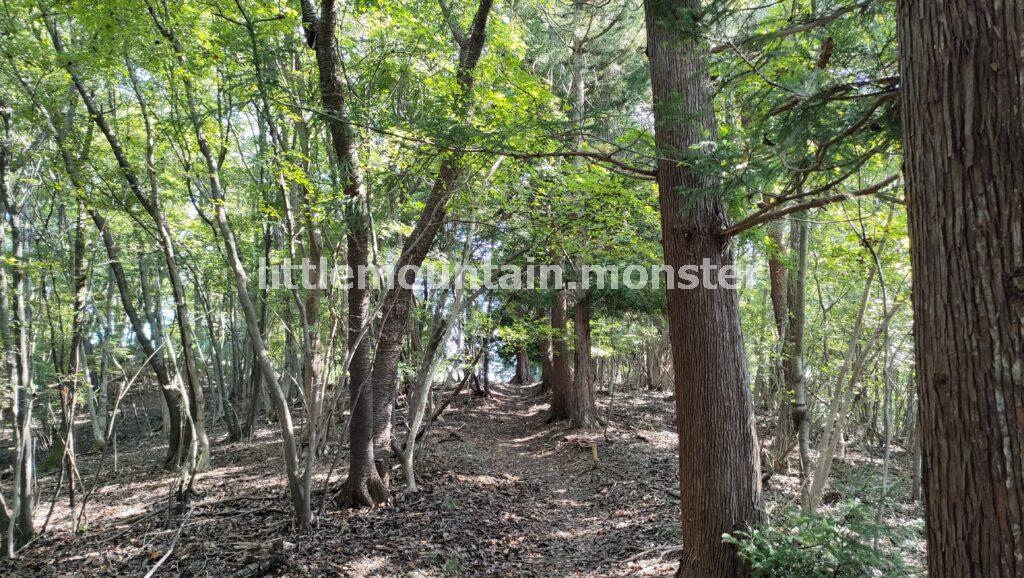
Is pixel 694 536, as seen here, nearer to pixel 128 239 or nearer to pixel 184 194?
pixel 184 194

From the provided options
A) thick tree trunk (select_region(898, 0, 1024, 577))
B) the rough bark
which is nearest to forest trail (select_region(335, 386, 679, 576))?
the rough bark

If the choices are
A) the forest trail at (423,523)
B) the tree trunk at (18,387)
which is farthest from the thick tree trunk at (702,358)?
the tree trunk at (18,387)

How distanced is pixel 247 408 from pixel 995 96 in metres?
13.4

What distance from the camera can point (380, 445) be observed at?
6.57 meters

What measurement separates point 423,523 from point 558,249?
146 inches

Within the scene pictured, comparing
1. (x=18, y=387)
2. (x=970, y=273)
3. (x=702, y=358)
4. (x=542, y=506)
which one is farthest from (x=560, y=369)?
(x=970, y=273)

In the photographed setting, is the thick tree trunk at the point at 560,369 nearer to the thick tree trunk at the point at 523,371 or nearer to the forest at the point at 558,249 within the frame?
the forest at the point at 558,249

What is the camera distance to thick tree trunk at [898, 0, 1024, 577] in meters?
1.60

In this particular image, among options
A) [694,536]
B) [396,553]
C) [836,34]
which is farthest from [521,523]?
[836,34]

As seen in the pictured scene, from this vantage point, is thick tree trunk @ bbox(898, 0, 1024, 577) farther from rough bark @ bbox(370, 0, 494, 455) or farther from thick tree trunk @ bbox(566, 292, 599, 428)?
thick tree trunk @ bbox(566, 292, 599, 428)

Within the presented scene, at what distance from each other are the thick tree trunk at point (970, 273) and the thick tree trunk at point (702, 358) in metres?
1.72

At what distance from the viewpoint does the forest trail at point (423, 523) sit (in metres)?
4.72

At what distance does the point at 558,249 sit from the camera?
6922mm

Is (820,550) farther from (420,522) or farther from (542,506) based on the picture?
(542,506)
